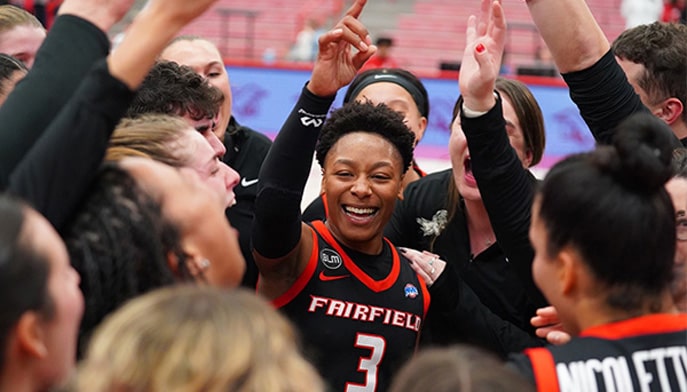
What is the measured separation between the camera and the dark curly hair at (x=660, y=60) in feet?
13.5

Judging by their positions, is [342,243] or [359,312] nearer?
[359,312]

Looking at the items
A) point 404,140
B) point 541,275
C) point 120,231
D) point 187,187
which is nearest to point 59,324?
point 120,231

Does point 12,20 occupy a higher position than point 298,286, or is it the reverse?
point 12,20

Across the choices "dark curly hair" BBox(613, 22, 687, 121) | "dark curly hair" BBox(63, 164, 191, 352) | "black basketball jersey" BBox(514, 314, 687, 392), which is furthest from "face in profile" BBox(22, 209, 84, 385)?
"dark curly hair" BBox(613, 22, 687, 121)

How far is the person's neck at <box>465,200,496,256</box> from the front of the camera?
3862mm

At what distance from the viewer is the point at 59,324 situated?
68.4 inches

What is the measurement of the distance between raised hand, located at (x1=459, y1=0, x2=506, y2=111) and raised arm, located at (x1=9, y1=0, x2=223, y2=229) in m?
1.30

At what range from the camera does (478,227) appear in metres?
3.93

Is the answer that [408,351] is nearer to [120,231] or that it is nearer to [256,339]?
[120,231]

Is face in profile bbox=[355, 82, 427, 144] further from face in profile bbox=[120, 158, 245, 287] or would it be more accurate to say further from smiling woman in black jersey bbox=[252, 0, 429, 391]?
face in profile bbox=[120, 158, 245, 287]

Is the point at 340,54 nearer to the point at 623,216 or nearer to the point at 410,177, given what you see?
the point at 623,216

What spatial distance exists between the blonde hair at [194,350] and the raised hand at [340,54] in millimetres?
1699

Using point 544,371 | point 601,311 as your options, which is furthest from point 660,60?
point 544,371

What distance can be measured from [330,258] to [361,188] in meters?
0.29
